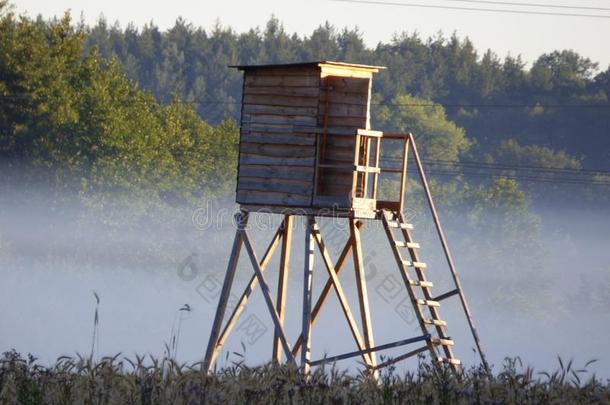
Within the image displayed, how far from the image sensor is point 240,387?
471 inches

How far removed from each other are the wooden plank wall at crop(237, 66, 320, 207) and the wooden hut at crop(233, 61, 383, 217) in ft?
0.06

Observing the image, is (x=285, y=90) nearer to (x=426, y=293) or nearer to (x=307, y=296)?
(x=307, y=296)

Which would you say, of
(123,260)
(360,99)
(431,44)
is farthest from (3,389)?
(431,44)

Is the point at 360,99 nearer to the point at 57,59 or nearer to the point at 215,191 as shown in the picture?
the point at 57,59

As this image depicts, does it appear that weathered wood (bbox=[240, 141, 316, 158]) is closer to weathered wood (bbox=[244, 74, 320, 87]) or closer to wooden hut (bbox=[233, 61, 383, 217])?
wooden hut (bbox=[233, 61, 383, 217])

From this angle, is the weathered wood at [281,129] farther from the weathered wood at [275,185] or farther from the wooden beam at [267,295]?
the wooden beam at [267,295]

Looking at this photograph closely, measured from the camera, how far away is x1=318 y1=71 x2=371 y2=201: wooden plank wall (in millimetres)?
26078

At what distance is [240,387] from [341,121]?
14533 mm

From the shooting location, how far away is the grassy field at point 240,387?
11.5 meters

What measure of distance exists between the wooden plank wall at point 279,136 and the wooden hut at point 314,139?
0.02 m

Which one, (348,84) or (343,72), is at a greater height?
(343,72)

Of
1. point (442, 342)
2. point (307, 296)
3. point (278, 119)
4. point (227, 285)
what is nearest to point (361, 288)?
point (307, 296)

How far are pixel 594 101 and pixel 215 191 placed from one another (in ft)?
171

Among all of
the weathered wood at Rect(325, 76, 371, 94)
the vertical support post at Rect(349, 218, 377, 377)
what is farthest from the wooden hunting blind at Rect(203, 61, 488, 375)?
the vertical support post at Rect(349, 218, 377, 377)
